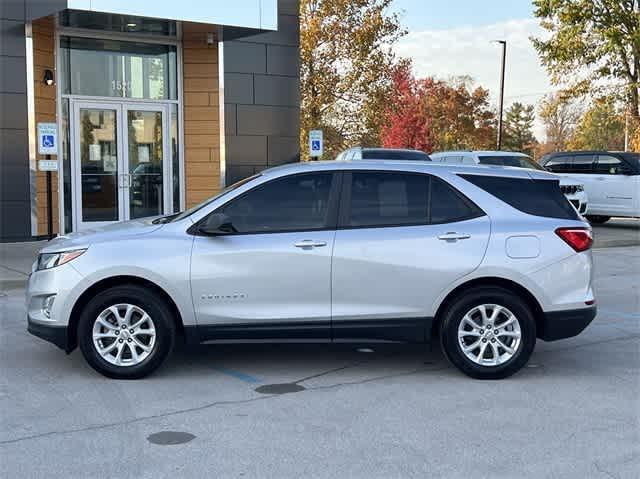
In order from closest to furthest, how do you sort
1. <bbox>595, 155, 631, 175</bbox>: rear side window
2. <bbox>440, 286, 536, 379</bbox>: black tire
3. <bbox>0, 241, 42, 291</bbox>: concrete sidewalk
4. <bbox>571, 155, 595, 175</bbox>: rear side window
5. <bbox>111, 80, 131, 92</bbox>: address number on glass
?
<bbox>440, 286, 536, 379</bbox>: black tire, <bbox>0, 241, 42, 291</bbox>: concrete sidewalk, <bbox>111, 80, 131, 92</bbox>: address number on glass, <bbox>595, 155, 631, 175</bbox>: rear side window, <bbox>571, 155, 595, 175</bbox>: rear side window

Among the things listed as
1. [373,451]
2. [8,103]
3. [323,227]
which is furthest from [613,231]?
[373,451]

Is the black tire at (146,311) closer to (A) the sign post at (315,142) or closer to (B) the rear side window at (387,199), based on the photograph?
(B) the rear side window at (387,199)

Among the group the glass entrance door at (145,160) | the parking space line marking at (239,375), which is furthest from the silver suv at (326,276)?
the glass entrance door at (145,160)

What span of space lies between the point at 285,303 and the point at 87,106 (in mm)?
11419

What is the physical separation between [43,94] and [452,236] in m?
11.6

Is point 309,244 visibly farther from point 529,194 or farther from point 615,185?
point 615,185

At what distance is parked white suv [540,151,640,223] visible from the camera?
773 inches

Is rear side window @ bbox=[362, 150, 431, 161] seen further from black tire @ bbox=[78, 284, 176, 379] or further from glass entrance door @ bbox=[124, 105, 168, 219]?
black tire @ bbox=[78, 284, 176, 379]

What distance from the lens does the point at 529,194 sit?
22.2 ft

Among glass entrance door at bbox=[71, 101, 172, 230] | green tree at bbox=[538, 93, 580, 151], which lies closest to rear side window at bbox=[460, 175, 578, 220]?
glass entrance door at bbox=[71, 101, 172, 230]

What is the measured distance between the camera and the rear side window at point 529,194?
6.68m

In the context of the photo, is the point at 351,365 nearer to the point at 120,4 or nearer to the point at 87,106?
the point at 120,4

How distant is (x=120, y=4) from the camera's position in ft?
46.8

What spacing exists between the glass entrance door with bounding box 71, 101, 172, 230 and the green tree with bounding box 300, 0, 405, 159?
662 inches
